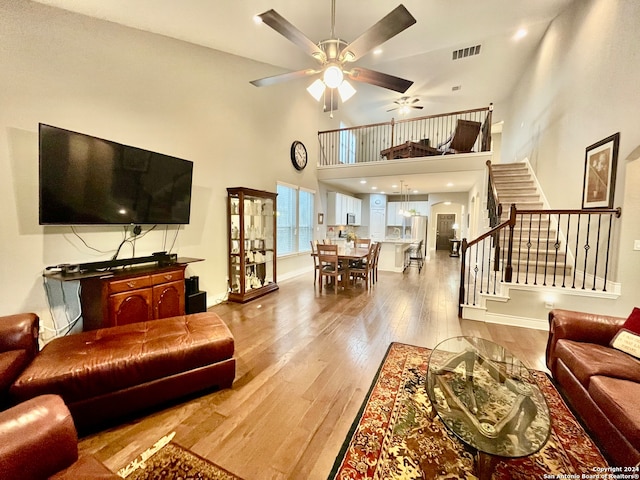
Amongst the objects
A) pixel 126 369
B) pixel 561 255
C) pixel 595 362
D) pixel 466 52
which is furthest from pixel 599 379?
pixel 466 52

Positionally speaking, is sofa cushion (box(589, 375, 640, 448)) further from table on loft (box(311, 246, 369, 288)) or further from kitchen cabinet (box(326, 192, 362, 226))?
kitchen cabinet (box(326, 192, 362, 226))

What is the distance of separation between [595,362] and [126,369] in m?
3.23

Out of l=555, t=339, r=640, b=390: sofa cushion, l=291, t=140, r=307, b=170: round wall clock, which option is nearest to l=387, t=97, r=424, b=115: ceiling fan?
l=291, t=140, r=307, b=170: round wall clock

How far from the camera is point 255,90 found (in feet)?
16.1

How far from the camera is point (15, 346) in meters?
1.88

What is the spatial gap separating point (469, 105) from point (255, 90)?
7463 millimetres

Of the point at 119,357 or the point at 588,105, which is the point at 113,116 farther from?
the point at 588,105

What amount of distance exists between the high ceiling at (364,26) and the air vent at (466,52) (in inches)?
4.9

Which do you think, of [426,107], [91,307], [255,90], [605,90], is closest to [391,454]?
[91,307]

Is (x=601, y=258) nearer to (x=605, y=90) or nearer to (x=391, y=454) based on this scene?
(x=605, y=90)

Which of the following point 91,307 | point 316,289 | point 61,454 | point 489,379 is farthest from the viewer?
point 316,289

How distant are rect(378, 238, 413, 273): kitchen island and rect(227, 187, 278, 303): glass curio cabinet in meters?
3.12

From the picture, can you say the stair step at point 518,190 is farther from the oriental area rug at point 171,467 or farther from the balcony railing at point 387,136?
the oriental area rug at point 171,467

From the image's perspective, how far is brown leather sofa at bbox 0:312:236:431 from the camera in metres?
1.65
